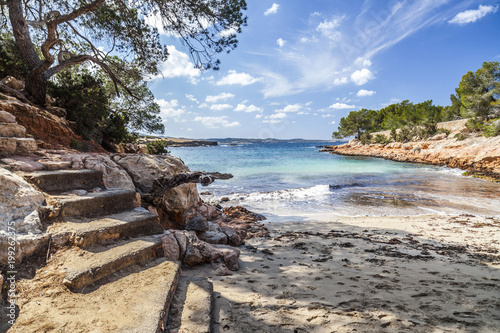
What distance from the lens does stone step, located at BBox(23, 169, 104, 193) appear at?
2.79 meters

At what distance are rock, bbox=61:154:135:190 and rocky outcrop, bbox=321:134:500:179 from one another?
1960cm

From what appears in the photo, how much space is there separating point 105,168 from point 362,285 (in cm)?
419

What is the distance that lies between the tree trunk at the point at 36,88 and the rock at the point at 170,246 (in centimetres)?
643

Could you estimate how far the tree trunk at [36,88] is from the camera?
6.15m

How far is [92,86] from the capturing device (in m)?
7.15

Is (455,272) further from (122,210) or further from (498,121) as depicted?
(498,121)

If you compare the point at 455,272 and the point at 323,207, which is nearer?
the point at 455,272

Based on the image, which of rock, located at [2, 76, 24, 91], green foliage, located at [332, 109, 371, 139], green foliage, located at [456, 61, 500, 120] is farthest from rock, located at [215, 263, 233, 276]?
green foliage, located at [332, 109, 371, 139]

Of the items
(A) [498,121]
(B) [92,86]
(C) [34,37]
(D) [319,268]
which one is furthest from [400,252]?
(A) [498,121]

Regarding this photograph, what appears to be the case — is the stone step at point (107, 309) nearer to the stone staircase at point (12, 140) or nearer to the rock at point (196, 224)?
the rock at point (196, 224)

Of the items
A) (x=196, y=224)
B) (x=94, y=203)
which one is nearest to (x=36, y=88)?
(x=94, y=203)

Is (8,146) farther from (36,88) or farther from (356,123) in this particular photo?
(356,123)

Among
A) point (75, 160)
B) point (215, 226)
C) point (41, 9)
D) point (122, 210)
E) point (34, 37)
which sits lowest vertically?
point (215, 226)

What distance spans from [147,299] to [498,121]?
2613cm
